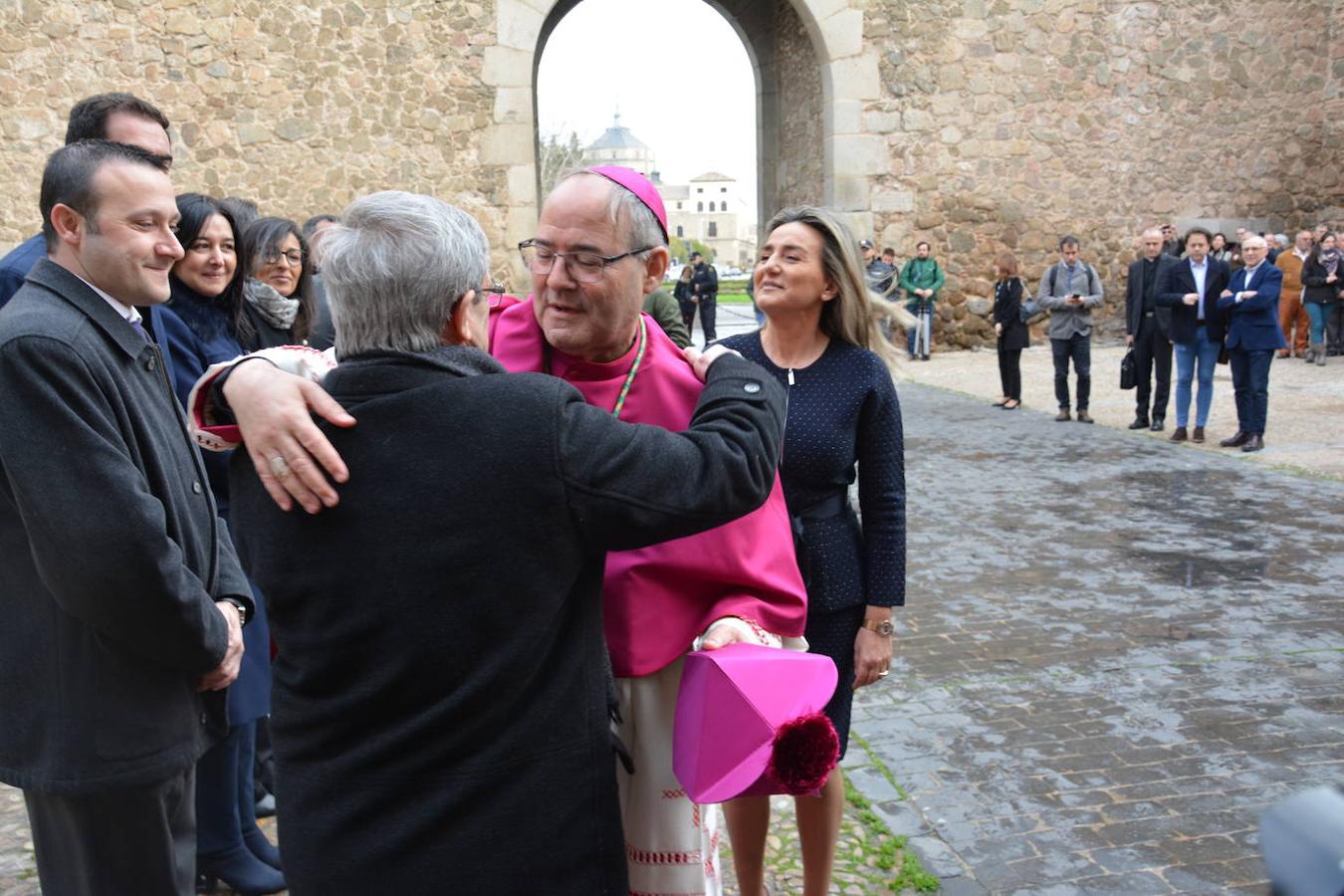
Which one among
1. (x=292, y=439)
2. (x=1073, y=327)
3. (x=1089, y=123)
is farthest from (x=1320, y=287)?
(x=292, y=439)

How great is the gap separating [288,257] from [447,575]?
285cm

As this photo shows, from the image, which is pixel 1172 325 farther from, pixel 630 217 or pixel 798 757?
pixel 798 757

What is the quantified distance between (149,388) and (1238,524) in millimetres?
6229

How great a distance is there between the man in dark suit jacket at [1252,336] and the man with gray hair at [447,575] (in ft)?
28.4

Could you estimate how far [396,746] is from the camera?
4.85 ft

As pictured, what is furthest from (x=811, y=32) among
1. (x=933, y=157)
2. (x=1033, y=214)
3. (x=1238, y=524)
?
(x=1238, y=524)

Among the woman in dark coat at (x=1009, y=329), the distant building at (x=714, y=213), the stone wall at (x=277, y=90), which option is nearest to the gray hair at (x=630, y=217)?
the woman in dark coat at (x=1009, y=329)

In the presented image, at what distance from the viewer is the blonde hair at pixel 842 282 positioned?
9.00ft

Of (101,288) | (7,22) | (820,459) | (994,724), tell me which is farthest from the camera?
(7,22)

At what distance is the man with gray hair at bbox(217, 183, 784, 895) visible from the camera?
144cm

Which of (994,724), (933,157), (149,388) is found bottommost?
(994,724)

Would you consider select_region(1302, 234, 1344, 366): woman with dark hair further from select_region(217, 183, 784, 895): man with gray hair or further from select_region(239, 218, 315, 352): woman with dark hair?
select_region(217, 183, 784, 895): man with gray hair

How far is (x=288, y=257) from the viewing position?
3.96 m

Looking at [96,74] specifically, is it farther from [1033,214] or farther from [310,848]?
[310,848]
